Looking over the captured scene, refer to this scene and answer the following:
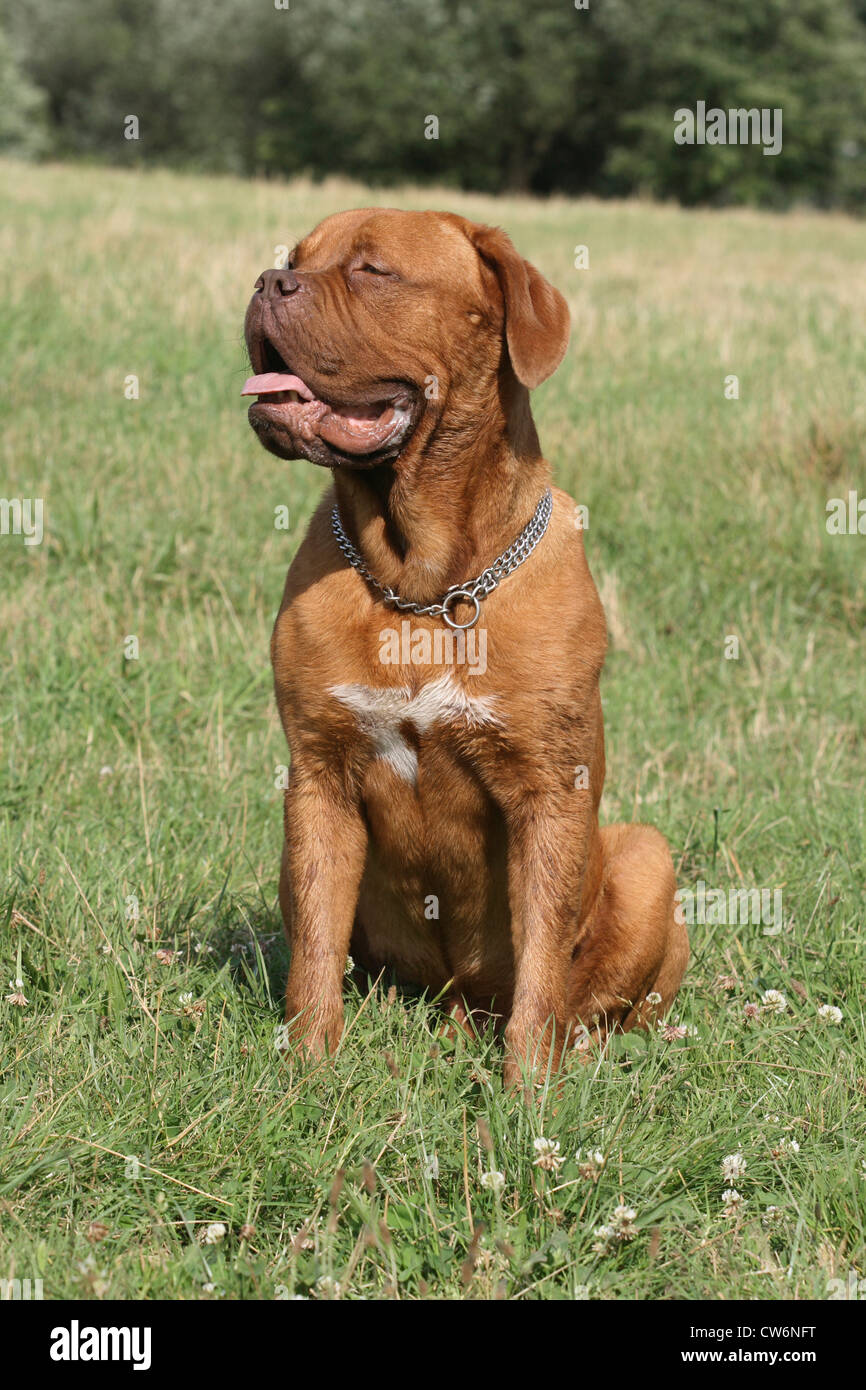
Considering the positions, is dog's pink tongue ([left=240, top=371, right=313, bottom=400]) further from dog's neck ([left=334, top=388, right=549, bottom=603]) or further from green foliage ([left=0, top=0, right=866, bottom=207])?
green foliage ([left=0, top=0, right=866, bottom=207])

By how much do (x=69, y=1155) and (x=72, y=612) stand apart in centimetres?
324

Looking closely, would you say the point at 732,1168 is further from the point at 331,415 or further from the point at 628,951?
the point at 331,415

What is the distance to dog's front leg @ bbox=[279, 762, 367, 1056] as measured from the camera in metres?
3.11

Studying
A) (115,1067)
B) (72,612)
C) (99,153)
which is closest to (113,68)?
(99,153)

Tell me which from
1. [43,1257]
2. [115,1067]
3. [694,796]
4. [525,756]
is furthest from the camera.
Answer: [694,796]

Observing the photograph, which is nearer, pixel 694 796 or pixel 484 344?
pixel 484 344

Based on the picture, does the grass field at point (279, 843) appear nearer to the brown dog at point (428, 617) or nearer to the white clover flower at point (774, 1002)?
the white clover flower at point (774, 1002)

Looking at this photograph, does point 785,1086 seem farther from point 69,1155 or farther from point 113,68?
point 113,68

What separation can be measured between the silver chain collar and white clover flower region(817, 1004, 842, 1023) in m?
1.34

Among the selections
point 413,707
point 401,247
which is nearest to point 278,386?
point 401,247

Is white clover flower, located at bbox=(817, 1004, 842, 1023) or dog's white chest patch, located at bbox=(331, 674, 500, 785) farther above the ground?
dog's white chest patch, located at bbox=(331, 674, 500, 785)

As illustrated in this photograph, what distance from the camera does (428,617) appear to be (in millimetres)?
3125

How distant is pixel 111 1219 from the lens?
2.52 metres

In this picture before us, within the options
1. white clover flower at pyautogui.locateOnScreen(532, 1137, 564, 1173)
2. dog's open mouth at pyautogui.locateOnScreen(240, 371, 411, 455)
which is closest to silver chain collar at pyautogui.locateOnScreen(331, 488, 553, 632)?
dog's open mouth at pyautogui.locateOnScreen(240, 371, 411, 455)
